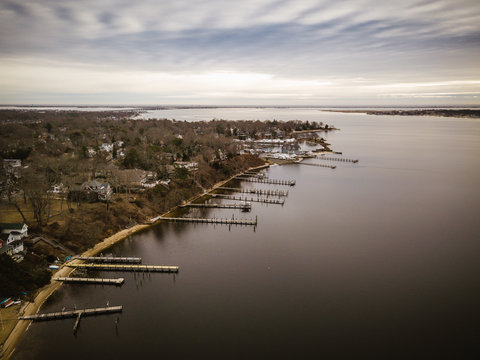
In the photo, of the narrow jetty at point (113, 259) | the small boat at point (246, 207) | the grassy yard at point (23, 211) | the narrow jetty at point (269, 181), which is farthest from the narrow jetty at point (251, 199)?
the narrow jetty at point (113, 259)

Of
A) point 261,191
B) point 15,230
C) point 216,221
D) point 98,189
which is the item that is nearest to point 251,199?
point 261,191

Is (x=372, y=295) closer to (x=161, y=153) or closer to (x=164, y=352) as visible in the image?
(x=164, y=352)

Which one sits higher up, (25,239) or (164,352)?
(25,239)

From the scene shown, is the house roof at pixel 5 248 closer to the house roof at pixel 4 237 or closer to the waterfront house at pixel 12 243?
the waterfront house at pixel 12 243

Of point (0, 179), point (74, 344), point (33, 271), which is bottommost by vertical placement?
point (74, 344)

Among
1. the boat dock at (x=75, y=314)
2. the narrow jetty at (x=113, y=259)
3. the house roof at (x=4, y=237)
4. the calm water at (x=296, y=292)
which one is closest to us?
the calm water at (x=296, y=292)

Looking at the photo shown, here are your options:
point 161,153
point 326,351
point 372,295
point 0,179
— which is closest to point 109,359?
point 326,351

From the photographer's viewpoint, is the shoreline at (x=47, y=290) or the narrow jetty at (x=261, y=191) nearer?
the shoreline at (x=47, y=290)

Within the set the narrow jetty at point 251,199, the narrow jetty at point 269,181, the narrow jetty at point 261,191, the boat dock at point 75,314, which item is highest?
the narrow jetty at point 269,181

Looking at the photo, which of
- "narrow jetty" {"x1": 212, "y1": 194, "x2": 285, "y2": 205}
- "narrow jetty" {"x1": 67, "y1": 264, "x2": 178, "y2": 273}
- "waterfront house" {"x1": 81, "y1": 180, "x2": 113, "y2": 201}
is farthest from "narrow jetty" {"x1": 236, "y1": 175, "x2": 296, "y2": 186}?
"narrow jetty" {"x1": 67, "y1": 264, "x2": 178, "y2": 273}
